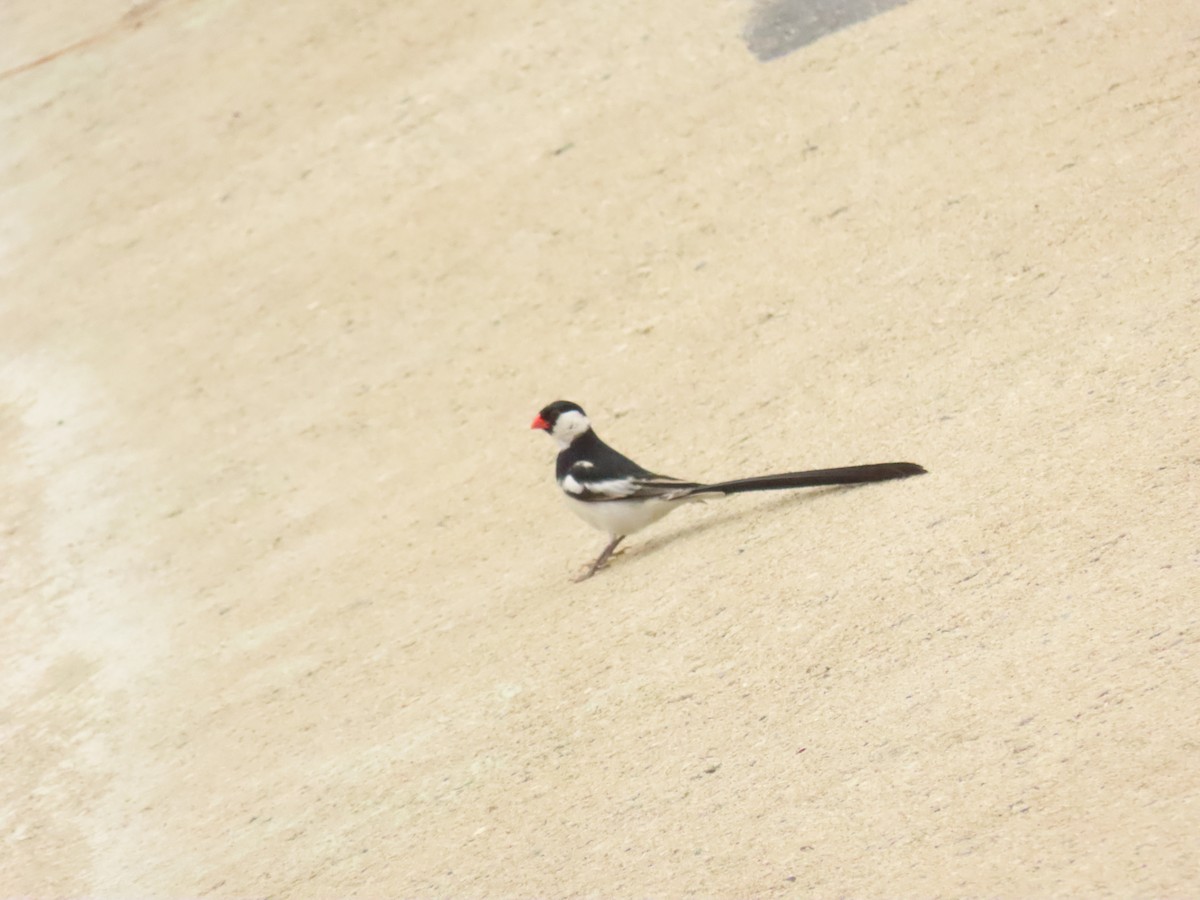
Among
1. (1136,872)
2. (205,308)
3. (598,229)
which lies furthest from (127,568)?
(1136,872)

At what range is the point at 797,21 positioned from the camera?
10258mm

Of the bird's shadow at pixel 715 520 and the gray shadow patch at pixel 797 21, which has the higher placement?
the gray shadow patch at pixel 797 21

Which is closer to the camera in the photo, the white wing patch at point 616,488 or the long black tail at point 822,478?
the long black tail at point 822,478

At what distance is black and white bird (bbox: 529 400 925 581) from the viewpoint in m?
6.23

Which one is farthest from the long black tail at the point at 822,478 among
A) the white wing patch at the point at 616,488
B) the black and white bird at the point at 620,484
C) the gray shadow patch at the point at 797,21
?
the gray shadow patch at the point at 797,21

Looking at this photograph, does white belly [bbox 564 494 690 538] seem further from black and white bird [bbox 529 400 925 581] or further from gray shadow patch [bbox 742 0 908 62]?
gray shadow patch [bbox 742 0 908 62]

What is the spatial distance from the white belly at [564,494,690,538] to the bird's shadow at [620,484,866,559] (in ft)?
0.79

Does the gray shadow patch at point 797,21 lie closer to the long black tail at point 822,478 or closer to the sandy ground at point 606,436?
the sandy ground at point 606,436

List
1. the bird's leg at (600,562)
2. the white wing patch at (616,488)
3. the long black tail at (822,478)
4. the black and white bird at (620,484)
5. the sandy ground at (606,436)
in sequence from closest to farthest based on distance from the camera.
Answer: the sandy ground at (606,436), the long black tail at (822,478), the black and white bird at (620,484), the white wing patch at (616,488), the bird's leg at (600,562)

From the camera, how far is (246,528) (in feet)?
27.3

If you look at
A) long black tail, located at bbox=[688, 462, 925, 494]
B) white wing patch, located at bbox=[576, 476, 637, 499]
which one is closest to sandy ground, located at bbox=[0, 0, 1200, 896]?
long black tail, located at bbox=[688, 462, 925, 494]

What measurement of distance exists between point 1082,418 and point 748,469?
152 cm

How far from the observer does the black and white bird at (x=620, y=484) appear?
623cm

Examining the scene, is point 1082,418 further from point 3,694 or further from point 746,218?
point 3,694
